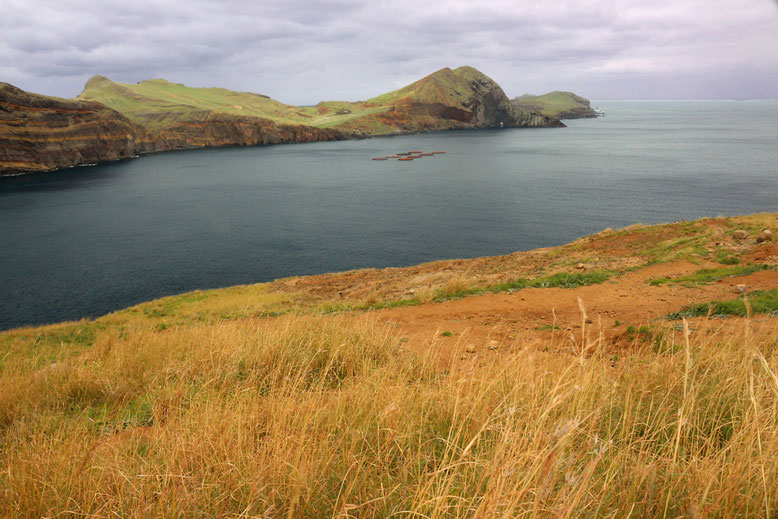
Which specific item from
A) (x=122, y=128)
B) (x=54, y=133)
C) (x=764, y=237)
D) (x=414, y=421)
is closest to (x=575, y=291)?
(x=764, y=237)

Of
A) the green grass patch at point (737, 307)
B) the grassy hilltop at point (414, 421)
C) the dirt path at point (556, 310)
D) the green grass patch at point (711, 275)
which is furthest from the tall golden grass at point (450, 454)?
the green grass patch at point (711, 275)

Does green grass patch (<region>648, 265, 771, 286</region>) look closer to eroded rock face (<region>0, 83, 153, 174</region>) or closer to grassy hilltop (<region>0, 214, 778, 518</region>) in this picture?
grassy hilltop (<region>0, 214, 778, 518</region>)

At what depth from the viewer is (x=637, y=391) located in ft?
11.6

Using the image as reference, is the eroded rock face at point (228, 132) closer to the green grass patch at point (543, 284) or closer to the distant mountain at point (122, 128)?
the distant mountain at point (122, 128)

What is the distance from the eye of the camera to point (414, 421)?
3203 mm

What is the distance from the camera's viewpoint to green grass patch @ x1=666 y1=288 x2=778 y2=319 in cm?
918

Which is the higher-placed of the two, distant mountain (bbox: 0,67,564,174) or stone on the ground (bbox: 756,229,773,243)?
distant mountain (bbox: 0,67,564,174)

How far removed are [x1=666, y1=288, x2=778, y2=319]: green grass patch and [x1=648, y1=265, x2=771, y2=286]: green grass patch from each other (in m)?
3.08

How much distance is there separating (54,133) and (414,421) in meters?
140

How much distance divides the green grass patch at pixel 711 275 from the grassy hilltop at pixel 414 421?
95cm

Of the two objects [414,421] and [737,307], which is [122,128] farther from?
[414,421]

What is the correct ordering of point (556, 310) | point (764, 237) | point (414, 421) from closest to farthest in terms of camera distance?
1. point (414, 421)
2. point (556, 310)
3. point (764, 237)

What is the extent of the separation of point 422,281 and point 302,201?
164ft

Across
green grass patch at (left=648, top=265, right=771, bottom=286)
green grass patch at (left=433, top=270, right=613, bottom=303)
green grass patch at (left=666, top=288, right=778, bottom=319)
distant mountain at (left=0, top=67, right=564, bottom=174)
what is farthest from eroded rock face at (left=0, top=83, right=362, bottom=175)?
green grass patch at (left=666, top=288, right=778, bottom=319)
